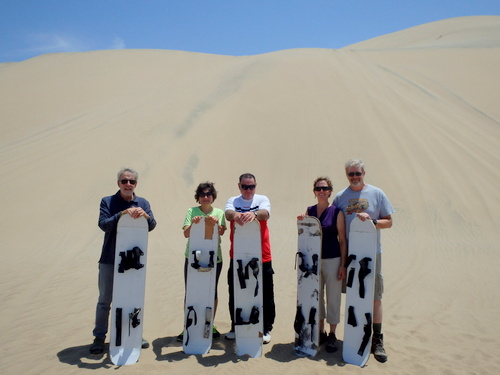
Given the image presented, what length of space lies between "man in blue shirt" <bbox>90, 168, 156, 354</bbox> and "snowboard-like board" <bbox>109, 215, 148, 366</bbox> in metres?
0.09

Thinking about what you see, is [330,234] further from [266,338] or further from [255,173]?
[255,173]

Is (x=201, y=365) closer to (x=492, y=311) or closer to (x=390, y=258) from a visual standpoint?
(x=492, y=311)

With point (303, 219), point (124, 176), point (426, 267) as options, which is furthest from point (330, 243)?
point (426, 267)

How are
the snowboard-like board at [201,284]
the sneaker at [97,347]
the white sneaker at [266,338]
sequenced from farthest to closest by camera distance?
the white sneaker at [266,338] → the snowboard-like board at [201,284] → the sneaker at [97,347]

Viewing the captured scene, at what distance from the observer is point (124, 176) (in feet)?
13.8

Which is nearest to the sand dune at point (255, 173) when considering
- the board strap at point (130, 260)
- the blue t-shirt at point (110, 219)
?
the board strap at point (130, 260)

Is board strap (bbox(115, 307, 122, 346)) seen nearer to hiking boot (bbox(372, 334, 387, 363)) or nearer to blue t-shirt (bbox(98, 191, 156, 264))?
blue t-shirt (bbox(98, 191, 156, 264))

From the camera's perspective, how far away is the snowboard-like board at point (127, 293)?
4.19 metres

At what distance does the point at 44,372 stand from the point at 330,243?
3268 mm

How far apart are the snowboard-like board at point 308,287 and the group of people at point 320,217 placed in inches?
3.5

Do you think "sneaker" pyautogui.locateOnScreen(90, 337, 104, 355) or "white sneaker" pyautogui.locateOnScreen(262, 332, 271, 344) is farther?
"white sneaker" pyautogui.locateOnScreen(262, 332, 271, 344)

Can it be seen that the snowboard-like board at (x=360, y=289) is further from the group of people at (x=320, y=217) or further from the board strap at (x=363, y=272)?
the group of people at (x=320, y=217)

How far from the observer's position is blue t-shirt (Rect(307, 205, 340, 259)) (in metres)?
4.31

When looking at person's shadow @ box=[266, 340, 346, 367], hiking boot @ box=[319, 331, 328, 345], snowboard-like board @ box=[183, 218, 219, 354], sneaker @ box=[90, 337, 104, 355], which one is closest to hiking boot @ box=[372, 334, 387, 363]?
person's shadow @ box=[266, 340, 346, 367]
